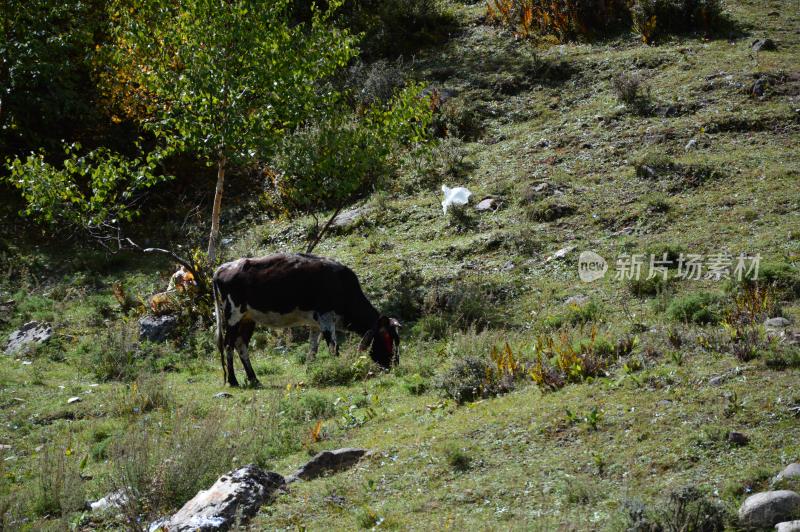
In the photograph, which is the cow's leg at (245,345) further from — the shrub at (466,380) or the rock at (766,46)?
the rock at (766,46)

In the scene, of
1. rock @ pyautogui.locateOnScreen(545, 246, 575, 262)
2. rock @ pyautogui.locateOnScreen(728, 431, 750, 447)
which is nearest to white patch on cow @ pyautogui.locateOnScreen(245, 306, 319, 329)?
rock @ pyautogui.locateOnScreen(545, 246, 575, 262)

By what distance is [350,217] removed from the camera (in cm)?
2097

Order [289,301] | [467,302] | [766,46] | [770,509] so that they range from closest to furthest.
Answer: [770,509]
[289,301]
[467,302]
[766,46]

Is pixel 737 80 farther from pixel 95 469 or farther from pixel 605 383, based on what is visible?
pixel 95 469

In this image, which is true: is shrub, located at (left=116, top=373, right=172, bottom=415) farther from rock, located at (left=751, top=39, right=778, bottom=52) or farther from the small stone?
rock, located at (left=751, top=39, right=778, bottom=52)

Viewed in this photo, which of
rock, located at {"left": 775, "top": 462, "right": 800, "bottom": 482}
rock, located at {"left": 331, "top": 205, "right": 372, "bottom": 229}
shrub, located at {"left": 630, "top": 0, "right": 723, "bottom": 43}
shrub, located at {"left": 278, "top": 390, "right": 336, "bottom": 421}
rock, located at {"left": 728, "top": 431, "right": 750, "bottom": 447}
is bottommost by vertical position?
rock, located at {"left": 331, "top": 205, "right": 372, "bottom": 229}

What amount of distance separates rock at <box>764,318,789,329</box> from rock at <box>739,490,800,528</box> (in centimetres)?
447

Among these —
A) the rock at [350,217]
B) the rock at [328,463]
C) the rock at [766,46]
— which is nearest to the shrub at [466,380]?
the rock at [328,463]

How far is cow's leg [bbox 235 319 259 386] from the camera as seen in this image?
45.2 feet

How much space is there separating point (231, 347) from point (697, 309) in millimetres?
7433

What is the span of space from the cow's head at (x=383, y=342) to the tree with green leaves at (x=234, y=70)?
16.6ft

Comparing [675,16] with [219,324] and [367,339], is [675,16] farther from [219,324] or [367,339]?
[219,324]

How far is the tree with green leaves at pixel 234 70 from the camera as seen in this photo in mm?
16781

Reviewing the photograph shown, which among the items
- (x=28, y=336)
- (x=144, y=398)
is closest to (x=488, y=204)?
(x=144, y=398)
